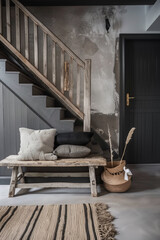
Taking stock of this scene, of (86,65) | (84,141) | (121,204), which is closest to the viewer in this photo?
(121,204)

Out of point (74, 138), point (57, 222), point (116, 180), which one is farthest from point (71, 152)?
point (57, 222)

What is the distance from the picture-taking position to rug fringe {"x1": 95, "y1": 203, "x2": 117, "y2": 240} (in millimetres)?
1837

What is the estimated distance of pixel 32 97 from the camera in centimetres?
311

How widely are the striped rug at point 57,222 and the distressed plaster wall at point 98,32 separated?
222 centimetres

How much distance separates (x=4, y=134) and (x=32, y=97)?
638 millimetres

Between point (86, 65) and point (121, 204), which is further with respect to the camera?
point (86, 65)

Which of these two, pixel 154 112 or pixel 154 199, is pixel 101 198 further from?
pixel 154 112

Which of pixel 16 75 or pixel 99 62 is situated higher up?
pixel 99 62

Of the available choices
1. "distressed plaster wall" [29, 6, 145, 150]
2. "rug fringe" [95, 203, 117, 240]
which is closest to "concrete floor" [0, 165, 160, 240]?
"rug fringe" [95, 203, 117, 240]

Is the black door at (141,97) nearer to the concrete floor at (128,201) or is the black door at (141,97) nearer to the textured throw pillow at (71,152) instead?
the concrete floor at (128,201)

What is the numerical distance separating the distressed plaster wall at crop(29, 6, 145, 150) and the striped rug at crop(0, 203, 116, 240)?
7.29 ft

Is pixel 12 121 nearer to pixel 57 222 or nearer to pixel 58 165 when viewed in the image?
pixel 58 165

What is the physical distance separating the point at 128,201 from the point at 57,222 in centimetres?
87

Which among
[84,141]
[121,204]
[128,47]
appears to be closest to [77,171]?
[84,141]
